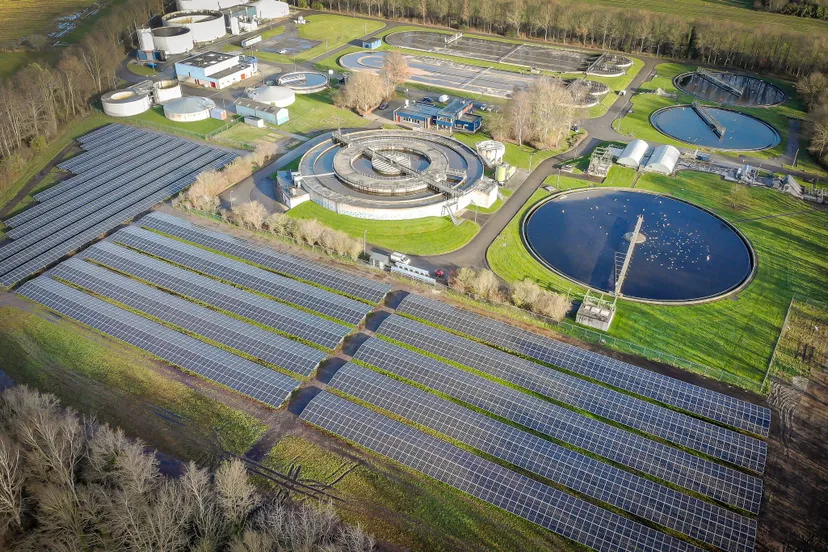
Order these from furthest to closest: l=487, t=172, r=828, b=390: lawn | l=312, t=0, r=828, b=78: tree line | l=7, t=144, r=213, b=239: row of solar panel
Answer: l=312, t=0, r=828, b=78: tree line < l=7, t=144, r=213, b=239: row of solar panel < l=487, t=172, r=828, b=390: lawn

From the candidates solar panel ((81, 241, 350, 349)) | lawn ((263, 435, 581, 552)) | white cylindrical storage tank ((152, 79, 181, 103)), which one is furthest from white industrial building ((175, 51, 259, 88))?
lawn ((263, 435, 581, 552))

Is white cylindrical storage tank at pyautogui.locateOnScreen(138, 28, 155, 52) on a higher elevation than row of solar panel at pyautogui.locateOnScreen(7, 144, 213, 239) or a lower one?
higher

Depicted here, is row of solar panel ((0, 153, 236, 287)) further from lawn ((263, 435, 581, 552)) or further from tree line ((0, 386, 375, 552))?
lawn ((263, 435, 581, 552))

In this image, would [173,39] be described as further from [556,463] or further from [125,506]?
[556,463]

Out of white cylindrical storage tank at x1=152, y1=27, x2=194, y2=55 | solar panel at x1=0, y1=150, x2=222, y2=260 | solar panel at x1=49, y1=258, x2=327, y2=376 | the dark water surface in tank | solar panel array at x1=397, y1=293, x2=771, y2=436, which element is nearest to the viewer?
solar panel array at x1=397, y1=293, x2=771, y2=436

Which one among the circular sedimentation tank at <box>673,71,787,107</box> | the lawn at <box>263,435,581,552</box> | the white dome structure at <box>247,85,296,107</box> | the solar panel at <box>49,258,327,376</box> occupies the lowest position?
the lawn at <box>263,435,581,552</box>

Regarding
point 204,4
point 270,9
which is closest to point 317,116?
point 204,4
